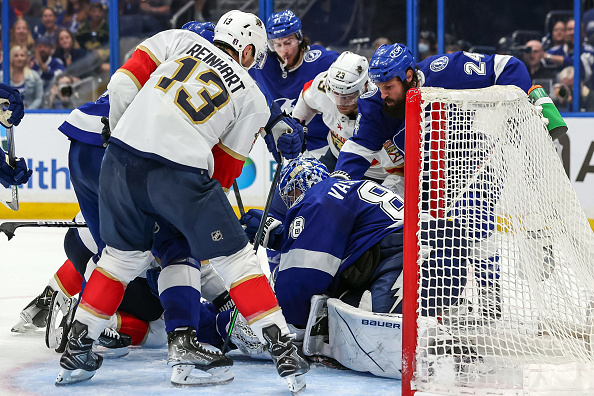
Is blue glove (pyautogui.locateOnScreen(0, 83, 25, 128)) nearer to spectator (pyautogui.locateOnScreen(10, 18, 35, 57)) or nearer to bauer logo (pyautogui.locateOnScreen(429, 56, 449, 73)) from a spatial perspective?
bauer logo (pyautogui.locateOnScreen(429, 56, 449, 73))

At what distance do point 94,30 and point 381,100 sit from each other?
153 inches

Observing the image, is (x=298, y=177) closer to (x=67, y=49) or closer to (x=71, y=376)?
(x=71, y=376)

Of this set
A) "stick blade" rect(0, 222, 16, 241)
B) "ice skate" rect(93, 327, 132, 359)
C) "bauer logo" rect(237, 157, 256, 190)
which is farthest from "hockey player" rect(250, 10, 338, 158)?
"ice skate" rect(93, 327, 132, 359)

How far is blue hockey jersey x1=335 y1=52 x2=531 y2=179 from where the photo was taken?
3.61m

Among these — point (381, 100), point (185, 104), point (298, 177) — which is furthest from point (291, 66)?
point (185, 104)

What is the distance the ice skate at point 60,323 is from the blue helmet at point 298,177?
81 cm

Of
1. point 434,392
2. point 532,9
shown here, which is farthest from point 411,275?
point 532,9

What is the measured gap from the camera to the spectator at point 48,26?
22.7 feet

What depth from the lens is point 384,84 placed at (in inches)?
132

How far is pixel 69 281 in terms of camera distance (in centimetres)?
314

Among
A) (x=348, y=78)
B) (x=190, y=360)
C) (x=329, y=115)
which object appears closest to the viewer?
(x=190, y=360)

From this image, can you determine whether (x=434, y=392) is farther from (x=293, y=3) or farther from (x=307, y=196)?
(x=293, y=3)

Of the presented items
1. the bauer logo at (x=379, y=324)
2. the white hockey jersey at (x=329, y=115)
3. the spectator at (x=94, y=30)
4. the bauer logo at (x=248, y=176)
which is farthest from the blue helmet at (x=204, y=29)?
the spectator at (x=94, y=30)

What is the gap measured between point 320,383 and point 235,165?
0.69m
